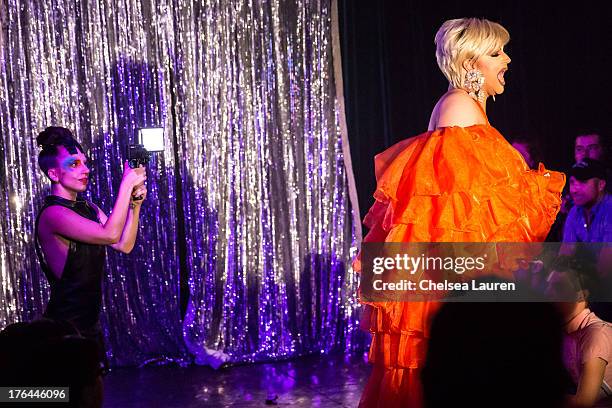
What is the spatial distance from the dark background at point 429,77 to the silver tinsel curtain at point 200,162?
20 cm

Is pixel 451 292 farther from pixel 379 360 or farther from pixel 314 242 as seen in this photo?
pixel 314 242

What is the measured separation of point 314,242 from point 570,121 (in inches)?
79.6

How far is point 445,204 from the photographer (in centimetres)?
294

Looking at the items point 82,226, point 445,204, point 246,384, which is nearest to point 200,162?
point 246,384

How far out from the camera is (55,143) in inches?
146

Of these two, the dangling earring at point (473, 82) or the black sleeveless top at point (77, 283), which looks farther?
the black sleeveless top at point (77, 283)

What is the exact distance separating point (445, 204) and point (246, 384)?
2.42m

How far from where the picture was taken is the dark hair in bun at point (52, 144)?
3.66m

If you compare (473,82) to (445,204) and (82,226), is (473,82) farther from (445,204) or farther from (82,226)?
(82,226)

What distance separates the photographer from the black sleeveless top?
135 inches

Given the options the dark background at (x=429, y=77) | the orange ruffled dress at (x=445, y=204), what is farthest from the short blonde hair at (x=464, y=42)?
the dark background at (x=429, y=77)

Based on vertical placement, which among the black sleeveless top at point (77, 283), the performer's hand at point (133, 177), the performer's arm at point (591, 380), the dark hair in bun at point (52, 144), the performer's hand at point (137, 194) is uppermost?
the dark hair in bun at point (52, 144)

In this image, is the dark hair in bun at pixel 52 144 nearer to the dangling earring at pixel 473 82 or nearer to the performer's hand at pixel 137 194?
the performer's hand at pixel 137 194

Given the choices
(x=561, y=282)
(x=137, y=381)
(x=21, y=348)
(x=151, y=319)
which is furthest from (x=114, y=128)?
(x=21, y=348)
